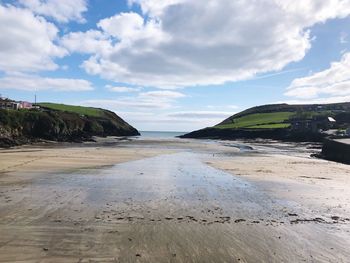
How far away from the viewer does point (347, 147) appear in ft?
140

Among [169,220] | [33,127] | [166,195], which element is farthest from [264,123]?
[169,220]

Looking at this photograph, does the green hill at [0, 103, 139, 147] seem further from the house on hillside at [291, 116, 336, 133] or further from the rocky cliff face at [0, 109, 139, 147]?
the house on hillside at [291, 116, 336, 133]

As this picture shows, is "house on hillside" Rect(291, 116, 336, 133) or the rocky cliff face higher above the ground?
"house on hillside" Rect(291, 116, 336, 133)

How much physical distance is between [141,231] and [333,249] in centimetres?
494

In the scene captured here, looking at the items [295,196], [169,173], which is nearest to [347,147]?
[169,173]

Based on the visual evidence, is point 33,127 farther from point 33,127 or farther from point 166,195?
point 166,195

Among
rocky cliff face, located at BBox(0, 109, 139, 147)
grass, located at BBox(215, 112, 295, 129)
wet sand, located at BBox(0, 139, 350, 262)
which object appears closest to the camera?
wet sand, located at BBox(0, 139, 350, 262)

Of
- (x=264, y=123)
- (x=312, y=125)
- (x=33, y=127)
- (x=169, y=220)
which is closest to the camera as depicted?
(x=169, y=220)

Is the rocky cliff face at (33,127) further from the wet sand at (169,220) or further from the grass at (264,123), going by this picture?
the grass at (264,123)

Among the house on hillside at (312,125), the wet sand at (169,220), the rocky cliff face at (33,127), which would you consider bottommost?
the wet sand at (169,220)

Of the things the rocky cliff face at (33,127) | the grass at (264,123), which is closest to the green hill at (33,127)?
the rocky cliff face at (33,127)

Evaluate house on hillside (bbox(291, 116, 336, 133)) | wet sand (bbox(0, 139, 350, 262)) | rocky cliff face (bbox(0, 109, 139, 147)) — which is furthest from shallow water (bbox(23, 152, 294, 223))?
house on hillside (bbox(291, 116, 336, 133))

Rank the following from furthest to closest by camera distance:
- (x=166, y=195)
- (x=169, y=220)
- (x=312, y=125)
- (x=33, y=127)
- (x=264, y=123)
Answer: (x=264, y=123), (x=312, y=125), (x=33, y=127), (x=166, y=195), (x=169, y=220)

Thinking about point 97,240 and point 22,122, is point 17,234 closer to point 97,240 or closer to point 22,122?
point 97,240
